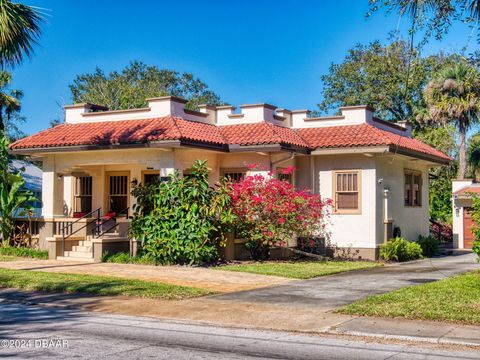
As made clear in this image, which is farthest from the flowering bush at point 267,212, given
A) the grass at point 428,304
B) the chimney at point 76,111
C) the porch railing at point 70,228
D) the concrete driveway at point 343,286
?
the chimney at point 76,111

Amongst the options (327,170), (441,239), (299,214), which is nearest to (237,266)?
(299,214)

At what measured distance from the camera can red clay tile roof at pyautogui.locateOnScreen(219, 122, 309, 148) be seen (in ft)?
72.5

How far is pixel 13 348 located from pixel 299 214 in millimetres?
13232

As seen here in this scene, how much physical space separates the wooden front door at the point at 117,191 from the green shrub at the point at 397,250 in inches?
369

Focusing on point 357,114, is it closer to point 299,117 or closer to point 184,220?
point 299,117

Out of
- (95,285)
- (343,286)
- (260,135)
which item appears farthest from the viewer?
(260,135)

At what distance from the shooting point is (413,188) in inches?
1064

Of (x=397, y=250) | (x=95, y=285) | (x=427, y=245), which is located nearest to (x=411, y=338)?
(x=95, y=285)

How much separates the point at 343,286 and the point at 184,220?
226 inches

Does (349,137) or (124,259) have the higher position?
(349,137)

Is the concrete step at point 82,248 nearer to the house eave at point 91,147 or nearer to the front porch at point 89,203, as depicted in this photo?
the front porch at point 89,203

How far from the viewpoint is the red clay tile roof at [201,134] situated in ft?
69.9

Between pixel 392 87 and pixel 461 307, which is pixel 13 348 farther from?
pixel 392 87

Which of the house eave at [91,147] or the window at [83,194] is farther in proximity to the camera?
the window at [83,194]
